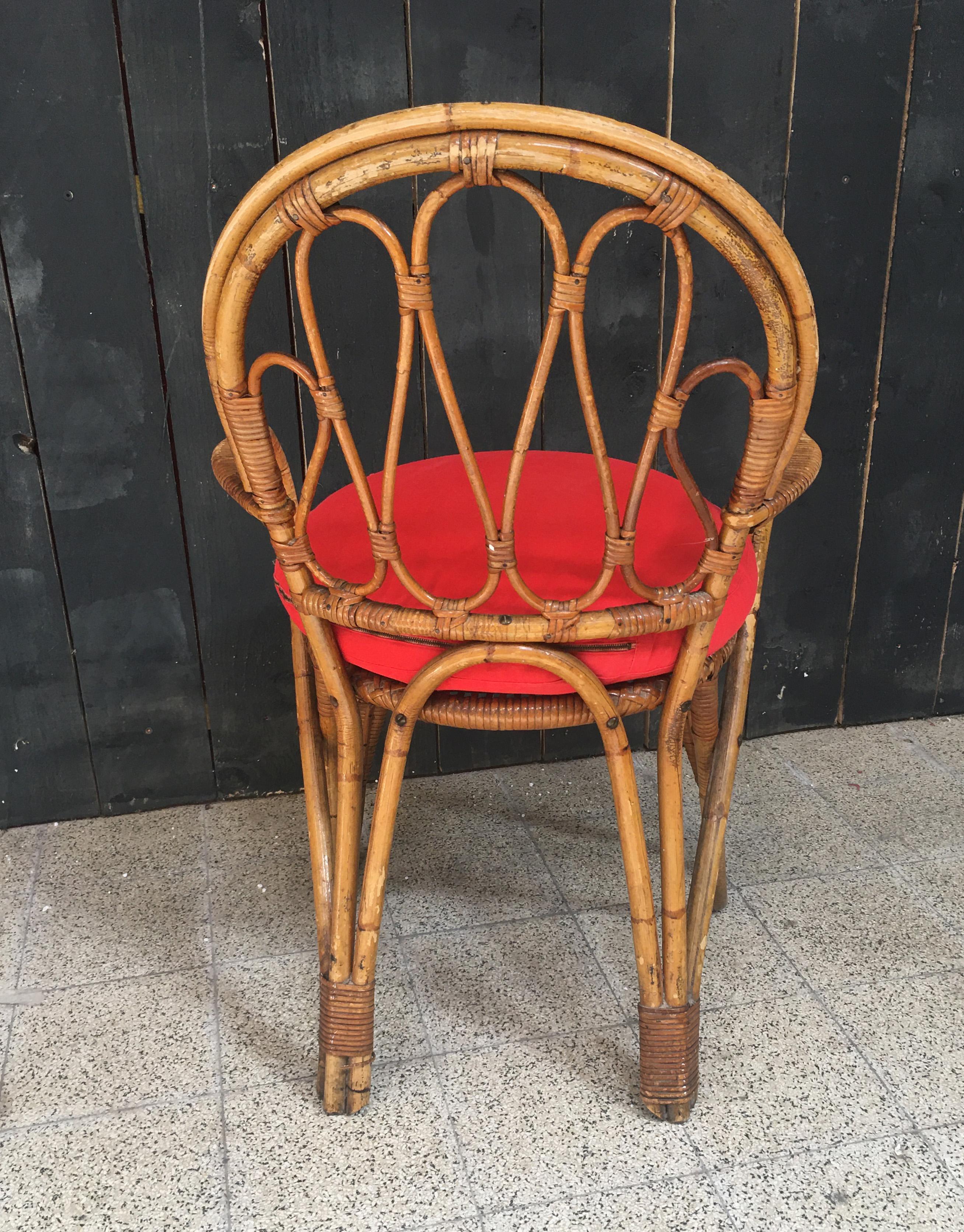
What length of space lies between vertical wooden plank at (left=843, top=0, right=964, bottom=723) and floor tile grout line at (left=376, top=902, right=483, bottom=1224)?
0.90 meters

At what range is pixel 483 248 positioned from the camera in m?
1.48

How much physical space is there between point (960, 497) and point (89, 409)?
52.4 inches

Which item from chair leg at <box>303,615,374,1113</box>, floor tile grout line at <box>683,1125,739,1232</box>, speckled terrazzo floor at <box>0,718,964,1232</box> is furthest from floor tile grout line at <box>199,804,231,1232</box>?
floor tile grout line at <box>683,1125,739,1232</box>

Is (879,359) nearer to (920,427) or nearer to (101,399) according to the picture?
(920,427)

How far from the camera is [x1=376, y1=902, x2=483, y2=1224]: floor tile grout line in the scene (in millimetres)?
1086

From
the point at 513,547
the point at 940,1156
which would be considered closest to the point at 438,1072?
the point at 940,1156

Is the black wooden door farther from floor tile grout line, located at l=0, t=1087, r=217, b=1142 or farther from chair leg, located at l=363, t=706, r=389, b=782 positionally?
floor tile grout line, located at l=0, t=1087, r=217, b=1142

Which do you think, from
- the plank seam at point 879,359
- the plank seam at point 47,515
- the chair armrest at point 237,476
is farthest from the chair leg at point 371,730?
the plank seam at point 879,359

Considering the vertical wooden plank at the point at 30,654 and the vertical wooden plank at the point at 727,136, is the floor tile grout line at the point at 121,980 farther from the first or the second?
the vertical wooden plank at the point at 727,136

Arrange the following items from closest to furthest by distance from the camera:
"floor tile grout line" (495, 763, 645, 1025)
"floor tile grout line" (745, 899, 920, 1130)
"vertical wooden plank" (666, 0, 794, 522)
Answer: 1. "floor tile grout line" (745, 899, 920, 1130)
2. "floor tile grout line" (495, 763, 645, 1025)
3. "vertical wooden plank" (666, 0, 794, 522)

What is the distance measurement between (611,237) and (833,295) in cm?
35

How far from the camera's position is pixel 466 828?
5.38 ft

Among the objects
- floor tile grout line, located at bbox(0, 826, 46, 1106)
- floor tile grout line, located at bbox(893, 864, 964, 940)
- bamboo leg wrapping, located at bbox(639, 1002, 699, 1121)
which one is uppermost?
bamboo leg wrapping, located at bbox(639, 1002, 699, 1121)

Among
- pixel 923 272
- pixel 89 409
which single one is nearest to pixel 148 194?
pixel 89 409
